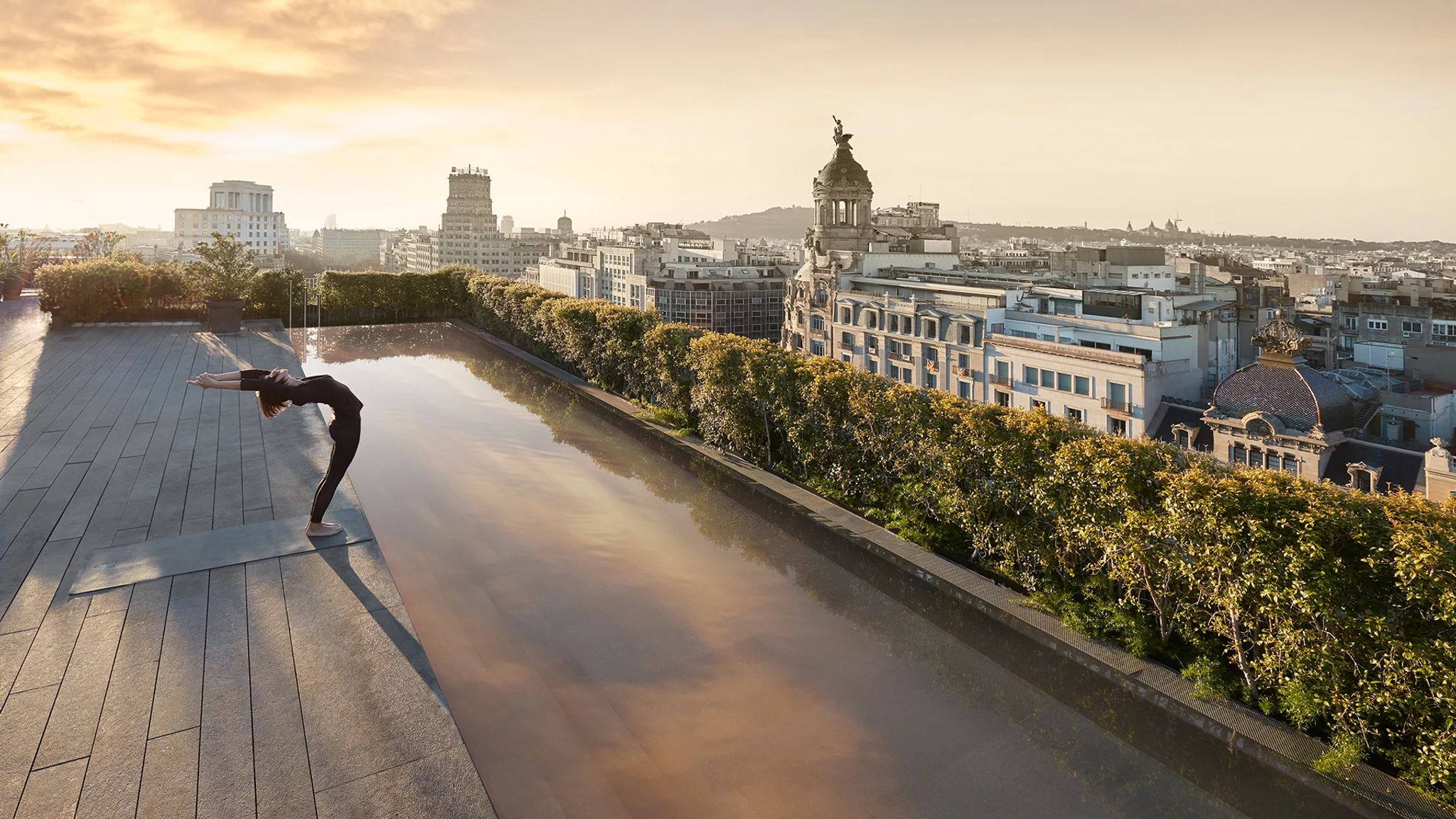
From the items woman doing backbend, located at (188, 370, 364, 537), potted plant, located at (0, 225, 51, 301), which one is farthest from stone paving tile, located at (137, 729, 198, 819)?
potted plant, located at (0, 225, 51, 301)

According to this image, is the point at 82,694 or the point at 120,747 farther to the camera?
the point at 82,694

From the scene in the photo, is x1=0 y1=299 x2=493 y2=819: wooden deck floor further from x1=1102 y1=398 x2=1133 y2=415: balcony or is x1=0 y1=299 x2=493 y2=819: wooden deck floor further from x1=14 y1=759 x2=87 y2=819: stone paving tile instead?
x1=1102 y1=398 x2=1133 y2=415: balcony

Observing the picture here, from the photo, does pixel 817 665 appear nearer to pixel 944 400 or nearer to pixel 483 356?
pixel 944 400

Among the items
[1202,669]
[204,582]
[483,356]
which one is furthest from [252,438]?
[483,356]

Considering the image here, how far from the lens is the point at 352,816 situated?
16.3 ft

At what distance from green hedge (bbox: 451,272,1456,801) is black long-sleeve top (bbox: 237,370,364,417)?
778 centimetres

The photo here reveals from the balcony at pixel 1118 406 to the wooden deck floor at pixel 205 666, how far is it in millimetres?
30590

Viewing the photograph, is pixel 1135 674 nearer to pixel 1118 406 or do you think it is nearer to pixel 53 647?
pixel 53 647

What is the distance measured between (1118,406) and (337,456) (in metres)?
31.7

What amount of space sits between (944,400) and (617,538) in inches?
215

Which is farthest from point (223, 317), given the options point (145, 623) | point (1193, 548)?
point (1193, 548)

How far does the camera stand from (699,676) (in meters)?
8.47

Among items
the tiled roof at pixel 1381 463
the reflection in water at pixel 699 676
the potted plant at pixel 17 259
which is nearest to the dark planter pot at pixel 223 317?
the potted plant at pixel 17 259

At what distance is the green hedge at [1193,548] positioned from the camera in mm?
6996
